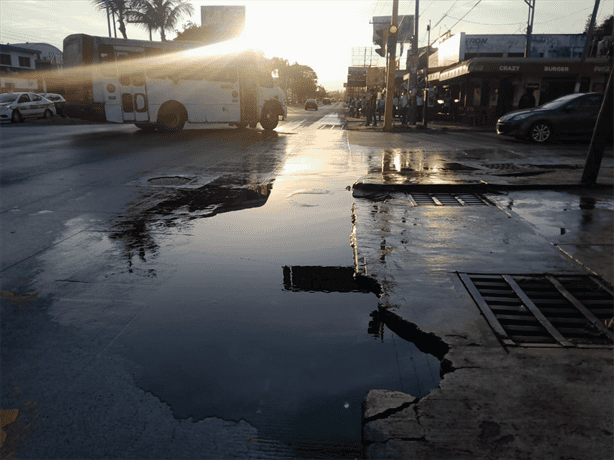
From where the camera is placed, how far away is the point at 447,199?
742cm

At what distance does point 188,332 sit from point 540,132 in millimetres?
15980

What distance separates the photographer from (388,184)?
8031 millimetres

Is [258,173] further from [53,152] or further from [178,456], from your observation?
[178,456]

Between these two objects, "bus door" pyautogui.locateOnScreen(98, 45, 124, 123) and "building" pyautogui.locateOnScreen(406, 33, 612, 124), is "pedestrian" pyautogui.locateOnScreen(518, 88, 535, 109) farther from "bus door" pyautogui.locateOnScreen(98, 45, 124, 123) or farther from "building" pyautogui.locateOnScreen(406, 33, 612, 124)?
"bus door" pyautogui.locateOnScreen(98, 45, 124, 123)

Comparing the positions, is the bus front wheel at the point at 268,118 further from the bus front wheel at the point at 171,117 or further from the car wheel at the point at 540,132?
the car wheel at the point at 540,132

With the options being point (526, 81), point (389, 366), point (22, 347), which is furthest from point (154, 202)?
point (526, 81)

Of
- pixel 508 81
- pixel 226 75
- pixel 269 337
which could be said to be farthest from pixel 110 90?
pixel 508 81

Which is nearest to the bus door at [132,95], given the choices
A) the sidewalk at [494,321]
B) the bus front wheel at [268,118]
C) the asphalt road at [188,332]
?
the bus front wheel at [268,118]

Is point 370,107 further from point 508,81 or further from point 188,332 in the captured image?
point 188,332

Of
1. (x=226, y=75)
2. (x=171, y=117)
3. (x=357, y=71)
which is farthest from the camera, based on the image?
(x=357, y=71)

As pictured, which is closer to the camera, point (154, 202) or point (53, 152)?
point (154, 202)

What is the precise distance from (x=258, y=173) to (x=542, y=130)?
10.8m

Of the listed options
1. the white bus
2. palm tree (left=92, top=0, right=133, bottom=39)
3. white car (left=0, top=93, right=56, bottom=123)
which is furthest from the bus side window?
palm tree (left=92, top=0, right=133, bottom=39)

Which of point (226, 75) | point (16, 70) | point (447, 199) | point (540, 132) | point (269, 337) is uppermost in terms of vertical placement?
point (16, 70)
